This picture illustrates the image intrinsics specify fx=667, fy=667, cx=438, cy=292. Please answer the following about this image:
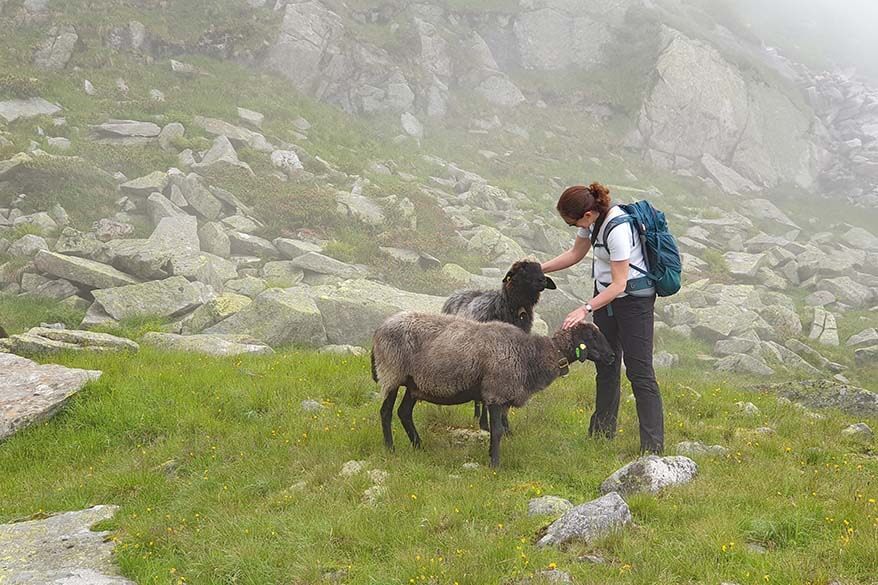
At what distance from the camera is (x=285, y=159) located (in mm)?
28266

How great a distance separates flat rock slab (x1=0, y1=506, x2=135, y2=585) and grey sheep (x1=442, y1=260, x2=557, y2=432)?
5307mm

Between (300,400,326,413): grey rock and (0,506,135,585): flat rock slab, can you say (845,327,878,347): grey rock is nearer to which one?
(300,400,326,413): grey rock

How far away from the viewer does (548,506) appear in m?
7.27

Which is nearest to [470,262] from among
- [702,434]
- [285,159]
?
[285,159]

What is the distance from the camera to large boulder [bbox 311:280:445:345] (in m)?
17.1

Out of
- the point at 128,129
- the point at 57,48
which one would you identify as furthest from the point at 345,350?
the point at 57,48

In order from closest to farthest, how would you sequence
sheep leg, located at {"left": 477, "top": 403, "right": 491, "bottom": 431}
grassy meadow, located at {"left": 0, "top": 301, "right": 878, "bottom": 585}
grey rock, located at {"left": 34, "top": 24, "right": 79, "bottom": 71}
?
grassy meadow, located at {"left": 0, "top": 301, "right": 878, "bottom": 585}, sheep leg, located at {"left": 477, "top": 403, "right": 491, "bottom": 431}, grey rock, located at {"left": 34, "top": 24, "right": 79, "bottom": 71}

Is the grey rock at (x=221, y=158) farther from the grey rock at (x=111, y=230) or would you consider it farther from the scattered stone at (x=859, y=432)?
the scattered stone at (x=859, y=432)

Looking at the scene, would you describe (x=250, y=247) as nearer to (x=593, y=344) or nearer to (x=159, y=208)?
(x=159, y=208)

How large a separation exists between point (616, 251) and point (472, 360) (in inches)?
89.3

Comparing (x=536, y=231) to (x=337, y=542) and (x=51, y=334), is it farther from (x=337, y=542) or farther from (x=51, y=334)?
(x=337, y=542)

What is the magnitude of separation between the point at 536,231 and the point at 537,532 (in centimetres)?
2396

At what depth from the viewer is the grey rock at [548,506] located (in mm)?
7164

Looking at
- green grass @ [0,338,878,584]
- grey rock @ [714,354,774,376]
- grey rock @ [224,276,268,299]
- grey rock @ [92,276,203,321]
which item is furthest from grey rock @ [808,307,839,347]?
grey rock @ [92,276,203,321]
